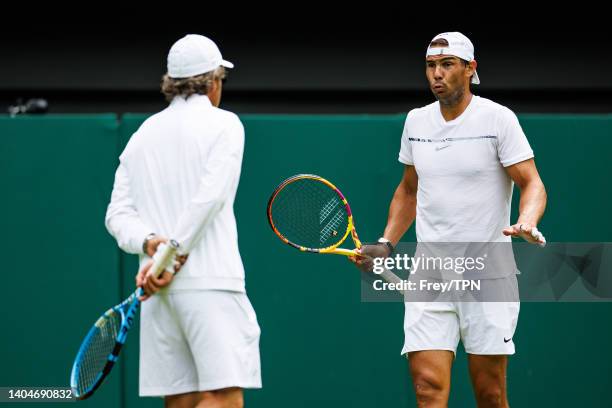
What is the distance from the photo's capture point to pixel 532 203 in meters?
6.64

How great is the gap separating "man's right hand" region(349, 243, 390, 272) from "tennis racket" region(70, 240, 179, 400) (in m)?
1.25

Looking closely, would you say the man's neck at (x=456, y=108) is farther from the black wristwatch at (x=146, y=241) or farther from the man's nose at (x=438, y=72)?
the black wristwatch at (x=146, y=241)

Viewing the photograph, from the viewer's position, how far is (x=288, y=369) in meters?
8.33

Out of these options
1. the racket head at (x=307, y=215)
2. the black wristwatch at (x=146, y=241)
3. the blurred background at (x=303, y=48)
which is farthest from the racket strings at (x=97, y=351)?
the blurred background at (x=303, y=48)

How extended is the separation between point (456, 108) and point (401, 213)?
66 centimetres

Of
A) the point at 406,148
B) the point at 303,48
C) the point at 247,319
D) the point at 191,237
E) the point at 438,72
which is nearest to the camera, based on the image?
the point at 191,237

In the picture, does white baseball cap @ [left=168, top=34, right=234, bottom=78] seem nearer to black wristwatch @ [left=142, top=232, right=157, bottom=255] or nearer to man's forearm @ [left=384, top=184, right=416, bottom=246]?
black wristwatch @ [left=142, top=232, right=157, bottom=255]

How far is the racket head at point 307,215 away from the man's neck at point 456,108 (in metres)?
0.72

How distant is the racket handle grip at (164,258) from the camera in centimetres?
580

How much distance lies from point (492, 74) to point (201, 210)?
6112 mm

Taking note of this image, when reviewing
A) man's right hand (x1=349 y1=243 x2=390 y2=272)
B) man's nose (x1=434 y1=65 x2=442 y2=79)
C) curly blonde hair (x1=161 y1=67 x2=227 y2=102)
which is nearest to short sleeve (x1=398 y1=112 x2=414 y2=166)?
man's nose (x1=434 y1=65 x2=442 y2=79)

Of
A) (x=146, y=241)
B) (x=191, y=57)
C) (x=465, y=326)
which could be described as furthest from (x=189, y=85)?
(x=465, y=326)

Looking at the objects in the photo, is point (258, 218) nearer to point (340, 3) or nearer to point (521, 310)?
point (521, 310)

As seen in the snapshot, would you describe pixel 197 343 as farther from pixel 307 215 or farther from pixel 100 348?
pixel 307 215
